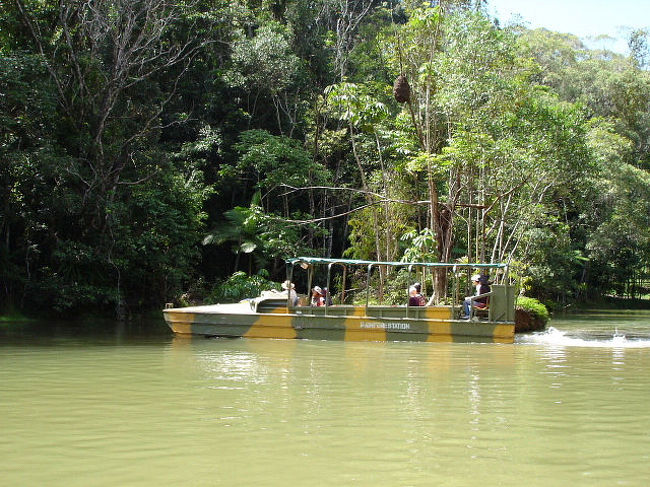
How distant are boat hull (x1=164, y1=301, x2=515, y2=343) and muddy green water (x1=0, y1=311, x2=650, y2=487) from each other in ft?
7.97

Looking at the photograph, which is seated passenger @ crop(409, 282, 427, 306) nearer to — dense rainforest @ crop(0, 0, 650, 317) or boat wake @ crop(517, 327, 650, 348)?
boat wake @ crop(517, 327, 650, 348)

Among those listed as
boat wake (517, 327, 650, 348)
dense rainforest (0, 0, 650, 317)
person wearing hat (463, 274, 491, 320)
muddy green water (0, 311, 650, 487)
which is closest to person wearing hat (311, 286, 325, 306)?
person wearing hat (463, 274, 491, 320)

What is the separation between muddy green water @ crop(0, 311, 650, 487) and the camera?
5258 mm

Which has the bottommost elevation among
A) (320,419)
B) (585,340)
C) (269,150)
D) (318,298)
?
(320,419)

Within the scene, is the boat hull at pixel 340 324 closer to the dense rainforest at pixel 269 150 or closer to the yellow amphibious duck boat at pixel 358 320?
the yellow amphibious duck boat at pixel 358 320

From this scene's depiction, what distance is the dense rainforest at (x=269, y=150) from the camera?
754 inches

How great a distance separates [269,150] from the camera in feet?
89.5

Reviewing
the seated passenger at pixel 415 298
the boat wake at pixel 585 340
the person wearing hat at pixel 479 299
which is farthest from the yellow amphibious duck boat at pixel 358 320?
the boat wake at pixel 585 340

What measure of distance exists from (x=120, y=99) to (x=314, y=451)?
19.0 metres

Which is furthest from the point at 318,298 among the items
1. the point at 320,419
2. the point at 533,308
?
the point at 320,419

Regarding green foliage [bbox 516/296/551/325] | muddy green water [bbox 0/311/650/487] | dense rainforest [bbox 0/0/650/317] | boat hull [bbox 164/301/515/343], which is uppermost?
dense rainforest [bbox 0/0/650/317]

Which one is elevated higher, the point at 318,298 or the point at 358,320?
the point at 318,298

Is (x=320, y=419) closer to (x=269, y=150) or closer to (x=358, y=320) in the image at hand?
(x=358, y=320)

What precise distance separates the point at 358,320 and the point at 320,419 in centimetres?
868
